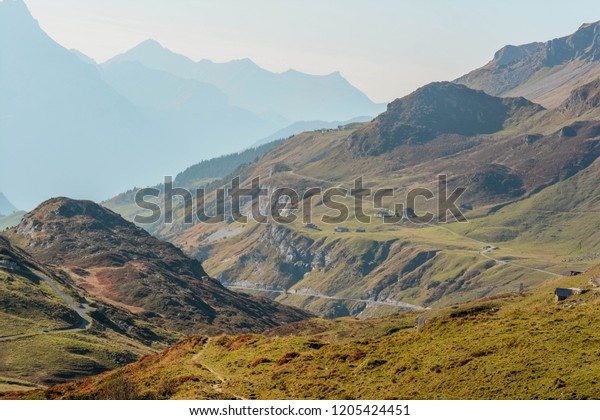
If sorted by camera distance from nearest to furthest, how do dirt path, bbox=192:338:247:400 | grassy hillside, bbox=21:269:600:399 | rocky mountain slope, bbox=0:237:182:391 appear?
grassy hillside, bbox=21:269:600:399
dirt path, bbox=192:338:247:400
rocky mountain slope, bbox=0:237:182:391

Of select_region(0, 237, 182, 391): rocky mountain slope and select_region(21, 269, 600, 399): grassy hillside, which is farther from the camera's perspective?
select_region(0, 237, 182, 391): rocky mountain slope

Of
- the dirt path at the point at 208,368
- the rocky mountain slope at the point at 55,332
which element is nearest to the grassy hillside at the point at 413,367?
the dirt path at the point at 208,368

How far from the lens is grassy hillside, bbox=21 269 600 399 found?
2127 inches

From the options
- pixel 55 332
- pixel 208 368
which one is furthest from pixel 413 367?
pixel 55 332

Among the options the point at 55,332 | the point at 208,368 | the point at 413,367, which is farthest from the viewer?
the point at 55,332

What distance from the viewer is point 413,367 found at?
61.3 metres

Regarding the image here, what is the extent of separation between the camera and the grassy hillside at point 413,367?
54.0m

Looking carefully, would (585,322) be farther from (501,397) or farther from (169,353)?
(169,353)

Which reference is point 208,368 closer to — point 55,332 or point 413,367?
point 413,367

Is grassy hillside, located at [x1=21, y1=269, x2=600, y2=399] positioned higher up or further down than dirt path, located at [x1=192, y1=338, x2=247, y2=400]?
higher up

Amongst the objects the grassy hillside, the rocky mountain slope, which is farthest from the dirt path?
the rocky mountain slope

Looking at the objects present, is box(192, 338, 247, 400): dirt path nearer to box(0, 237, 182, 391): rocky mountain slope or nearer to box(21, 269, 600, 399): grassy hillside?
box(21, 269, 600, 399): grassy hillside

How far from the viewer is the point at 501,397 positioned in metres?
52.3
